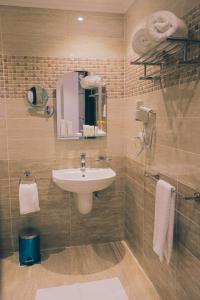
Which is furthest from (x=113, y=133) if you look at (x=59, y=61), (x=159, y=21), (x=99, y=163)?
(x=159, y=21)

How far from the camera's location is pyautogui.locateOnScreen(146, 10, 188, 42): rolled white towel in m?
1.48

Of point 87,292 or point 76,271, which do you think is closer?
point 87,292

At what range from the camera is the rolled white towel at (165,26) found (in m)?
1.48

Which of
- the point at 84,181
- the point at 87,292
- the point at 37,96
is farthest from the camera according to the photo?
the point at 37,96

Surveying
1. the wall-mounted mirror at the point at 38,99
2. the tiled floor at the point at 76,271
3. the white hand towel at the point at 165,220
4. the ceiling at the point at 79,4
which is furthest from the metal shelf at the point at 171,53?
the tiled floor at the point at 76,271

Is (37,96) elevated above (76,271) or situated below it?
above

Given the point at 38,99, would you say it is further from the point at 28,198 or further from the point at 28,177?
the point at 28,198

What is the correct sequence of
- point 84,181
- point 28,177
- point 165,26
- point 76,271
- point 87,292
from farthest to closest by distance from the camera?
point 28,177
point 76,271
point 84,181
point 87,292
point 165,26

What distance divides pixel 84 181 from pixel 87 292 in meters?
0.91

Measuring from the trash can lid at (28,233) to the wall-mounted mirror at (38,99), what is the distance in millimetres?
1209

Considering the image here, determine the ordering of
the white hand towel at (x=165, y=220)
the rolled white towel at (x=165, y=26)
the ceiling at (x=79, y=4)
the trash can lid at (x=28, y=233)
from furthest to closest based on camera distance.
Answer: the trash can lid at (x=28, y=233) < the ceiling at (x=79, y=4) < the white hand towel at (x=165, y=220) < the rolled white towel at (x=165, y=26)

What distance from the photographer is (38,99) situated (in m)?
2.65

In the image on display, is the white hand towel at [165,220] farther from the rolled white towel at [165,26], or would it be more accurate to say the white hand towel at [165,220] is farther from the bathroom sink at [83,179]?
the rolled white towel at [165,26]

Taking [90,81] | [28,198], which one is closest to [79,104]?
[90,81]
